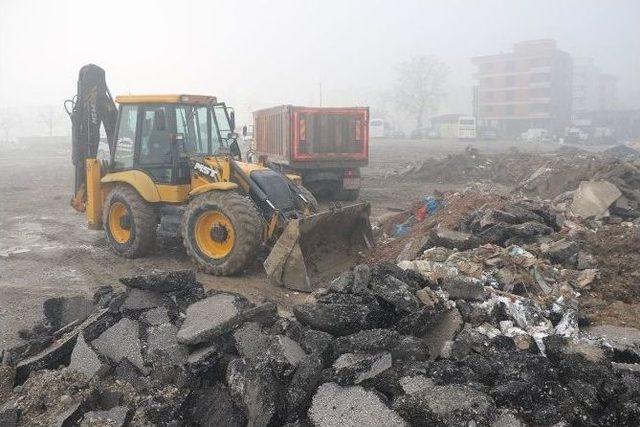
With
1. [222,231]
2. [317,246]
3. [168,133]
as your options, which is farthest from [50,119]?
[317,246]

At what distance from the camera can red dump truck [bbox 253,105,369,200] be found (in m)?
13.9

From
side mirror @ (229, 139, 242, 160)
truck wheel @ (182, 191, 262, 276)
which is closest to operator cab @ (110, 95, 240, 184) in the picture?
side mirror @ (229, 139, 242, 160)

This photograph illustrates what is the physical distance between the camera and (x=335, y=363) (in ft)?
13.8

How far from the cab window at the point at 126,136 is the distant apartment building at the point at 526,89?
6821cm

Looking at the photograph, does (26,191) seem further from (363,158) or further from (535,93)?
(535,93)

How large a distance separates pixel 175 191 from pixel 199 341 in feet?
14.1

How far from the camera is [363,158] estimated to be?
14445 mm

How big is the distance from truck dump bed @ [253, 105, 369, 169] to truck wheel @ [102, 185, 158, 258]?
571 cm

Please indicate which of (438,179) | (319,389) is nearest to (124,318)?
(319,389)

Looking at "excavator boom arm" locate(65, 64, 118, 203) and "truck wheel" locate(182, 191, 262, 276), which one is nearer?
"truck wheel" locate(182, 191, 262, 276)

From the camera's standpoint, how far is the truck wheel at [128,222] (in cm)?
849

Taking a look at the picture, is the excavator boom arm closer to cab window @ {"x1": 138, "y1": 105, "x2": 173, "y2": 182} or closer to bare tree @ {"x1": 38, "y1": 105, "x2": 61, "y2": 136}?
cab window @ {"x1": 138, "y1": 105, "x2": 173, "y2": 182}

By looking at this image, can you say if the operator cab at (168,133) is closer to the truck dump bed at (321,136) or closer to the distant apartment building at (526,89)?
the truck dump bed at (321,136)

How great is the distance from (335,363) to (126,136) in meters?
6.14
